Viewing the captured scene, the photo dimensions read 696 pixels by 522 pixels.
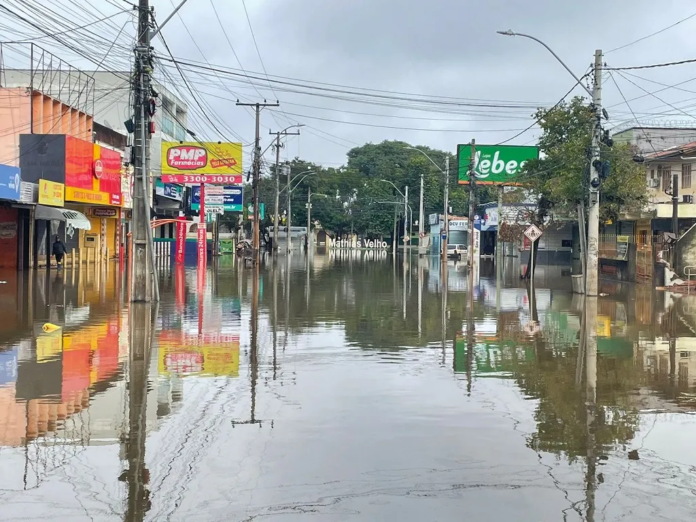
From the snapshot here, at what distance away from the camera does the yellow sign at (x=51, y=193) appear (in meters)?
34.5

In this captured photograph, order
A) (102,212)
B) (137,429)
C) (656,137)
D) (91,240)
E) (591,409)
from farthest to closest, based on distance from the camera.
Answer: (656,137), (91,240), (102,212), (591,409), (137,429)

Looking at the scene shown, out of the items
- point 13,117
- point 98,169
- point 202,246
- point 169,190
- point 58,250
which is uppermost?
point 13,117

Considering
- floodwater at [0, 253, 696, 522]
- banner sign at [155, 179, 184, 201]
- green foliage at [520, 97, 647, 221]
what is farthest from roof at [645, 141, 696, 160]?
banner sign at [155, 179, 184, 201]

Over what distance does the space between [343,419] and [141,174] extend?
1400 centimetres

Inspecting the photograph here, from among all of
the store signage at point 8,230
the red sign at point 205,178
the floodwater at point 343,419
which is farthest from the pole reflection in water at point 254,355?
the red sign at point 205,178

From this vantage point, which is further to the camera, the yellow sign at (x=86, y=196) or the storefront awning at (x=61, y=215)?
the yellow sign at (x=86, y=196)

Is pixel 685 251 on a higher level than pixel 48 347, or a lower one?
higher

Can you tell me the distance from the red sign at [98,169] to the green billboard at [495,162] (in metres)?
22.2

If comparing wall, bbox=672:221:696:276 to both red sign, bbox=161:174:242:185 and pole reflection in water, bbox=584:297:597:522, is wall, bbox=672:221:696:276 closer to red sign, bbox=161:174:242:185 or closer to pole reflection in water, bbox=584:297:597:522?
pole reflection in water, bbox=584:297:597:522

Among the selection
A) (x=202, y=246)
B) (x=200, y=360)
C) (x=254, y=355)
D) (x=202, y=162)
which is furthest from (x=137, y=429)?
(x=202, y=246)

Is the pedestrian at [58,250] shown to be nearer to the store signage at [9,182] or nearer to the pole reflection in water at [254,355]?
the store signage at [9,182]

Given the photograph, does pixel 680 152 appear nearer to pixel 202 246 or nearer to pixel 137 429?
pixel 202 246

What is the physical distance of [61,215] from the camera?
123 ft

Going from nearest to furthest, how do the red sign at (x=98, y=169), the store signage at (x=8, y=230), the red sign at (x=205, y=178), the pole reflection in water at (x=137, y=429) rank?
the pole reflection in water at (x=137, y=429) < the store signage at (x=8, y=230) < the red sign at (x=98, y=169) < the red sign at (x=205, y=178)
